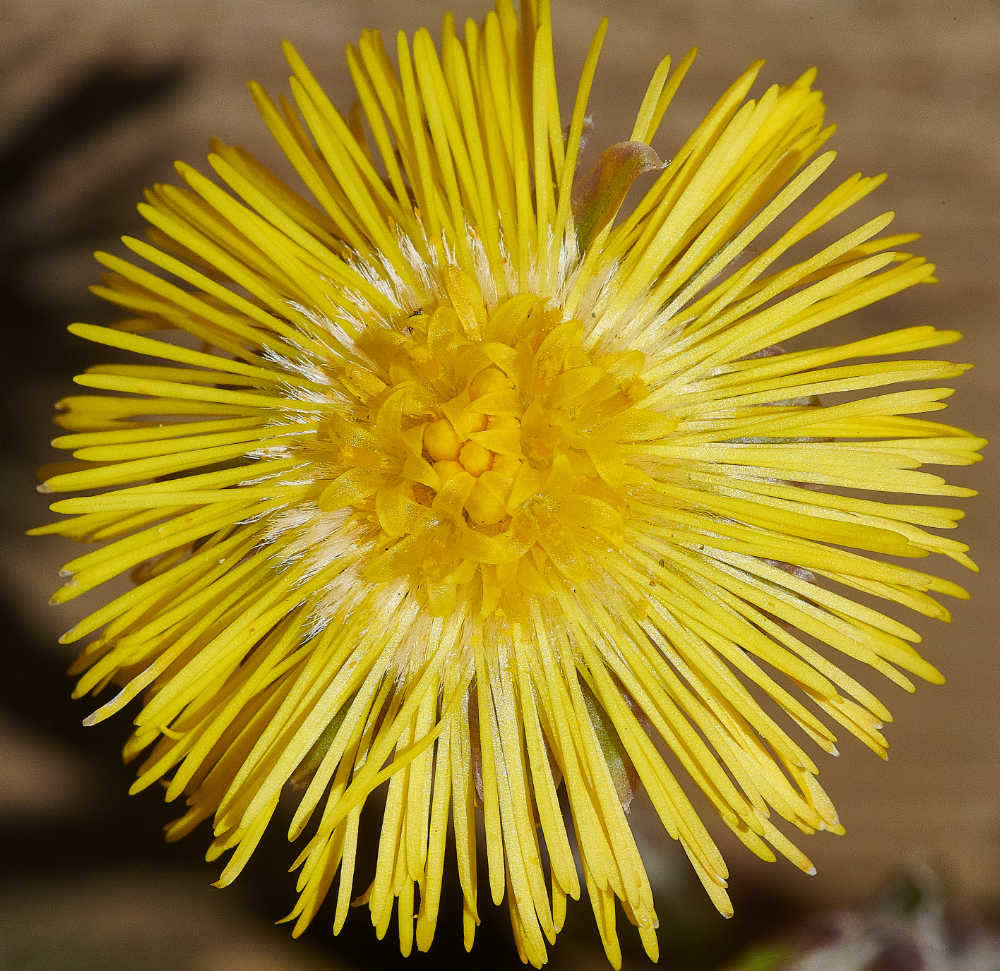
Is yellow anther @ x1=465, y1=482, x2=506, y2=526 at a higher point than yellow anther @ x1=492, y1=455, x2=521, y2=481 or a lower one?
lower

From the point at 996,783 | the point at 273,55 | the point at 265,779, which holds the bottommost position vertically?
the point at 996,783

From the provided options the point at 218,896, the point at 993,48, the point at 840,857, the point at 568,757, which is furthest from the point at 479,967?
the point at 993,48

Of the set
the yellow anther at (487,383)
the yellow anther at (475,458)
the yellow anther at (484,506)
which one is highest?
the yellow anther at (487,383)

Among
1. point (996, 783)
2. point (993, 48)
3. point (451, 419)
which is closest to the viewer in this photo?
point (451, 419)

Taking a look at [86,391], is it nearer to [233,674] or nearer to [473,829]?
[233,674]

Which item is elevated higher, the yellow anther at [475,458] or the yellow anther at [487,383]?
the yellow anther at [487,383]

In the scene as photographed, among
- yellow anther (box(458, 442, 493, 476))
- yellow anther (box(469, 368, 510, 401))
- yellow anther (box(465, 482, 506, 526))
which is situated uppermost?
yellow anther (box(469, 368, 510, 401))

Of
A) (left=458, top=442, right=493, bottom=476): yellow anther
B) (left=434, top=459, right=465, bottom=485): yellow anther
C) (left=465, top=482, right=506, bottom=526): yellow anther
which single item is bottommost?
(left=465, top=482, right=506, bottom=526): yellow anther
